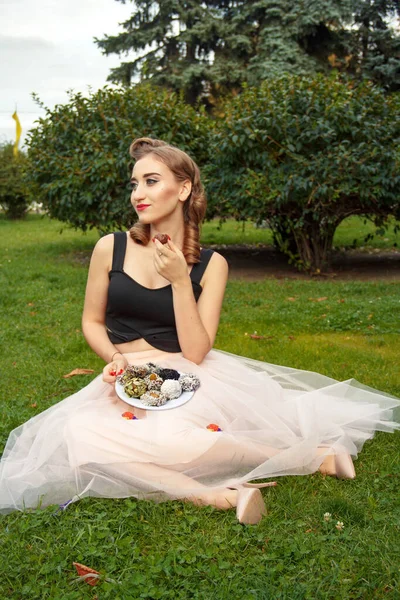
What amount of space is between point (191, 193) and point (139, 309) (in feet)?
2.15

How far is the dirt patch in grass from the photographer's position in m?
9.48

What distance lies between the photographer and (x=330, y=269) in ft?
32.1

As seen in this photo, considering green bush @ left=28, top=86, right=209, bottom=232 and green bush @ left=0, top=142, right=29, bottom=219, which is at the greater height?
green bush @ left=28, top=86, right=209, bottom=232

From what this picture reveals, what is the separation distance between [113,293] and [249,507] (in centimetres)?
123

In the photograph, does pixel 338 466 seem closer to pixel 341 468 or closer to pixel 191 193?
pixel 341 468

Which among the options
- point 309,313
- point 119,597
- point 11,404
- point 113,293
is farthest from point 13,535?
point 309,313

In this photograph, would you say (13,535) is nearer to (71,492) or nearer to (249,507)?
(71,492)

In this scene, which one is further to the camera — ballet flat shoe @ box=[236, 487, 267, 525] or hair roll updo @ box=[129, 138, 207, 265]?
hair roll updo @ box=[129, 138, 207, 265]

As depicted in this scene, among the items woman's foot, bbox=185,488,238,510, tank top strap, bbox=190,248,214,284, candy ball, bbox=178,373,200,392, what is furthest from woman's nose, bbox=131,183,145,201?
woman's foot, bbox=185,488,238,510

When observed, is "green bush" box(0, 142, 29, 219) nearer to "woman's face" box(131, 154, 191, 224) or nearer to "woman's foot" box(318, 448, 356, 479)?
"woman's face" box(131, 154, 191, 224)

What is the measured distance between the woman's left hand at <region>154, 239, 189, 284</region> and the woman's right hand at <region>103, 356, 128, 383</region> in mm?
461

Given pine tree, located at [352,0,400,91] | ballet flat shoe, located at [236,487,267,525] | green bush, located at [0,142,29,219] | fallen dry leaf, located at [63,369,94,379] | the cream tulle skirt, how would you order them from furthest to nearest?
green bush, located at [0,142,29,219]
pine tree, located at [352,0,400,91]
fallen dry leaf, located at [63,369,94,379]
the cream tulle skirt
ballet flat shoe, located at [236,487,267,525]

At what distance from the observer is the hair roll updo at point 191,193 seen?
10.8ft

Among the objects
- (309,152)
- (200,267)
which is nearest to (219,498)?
(200,267)
